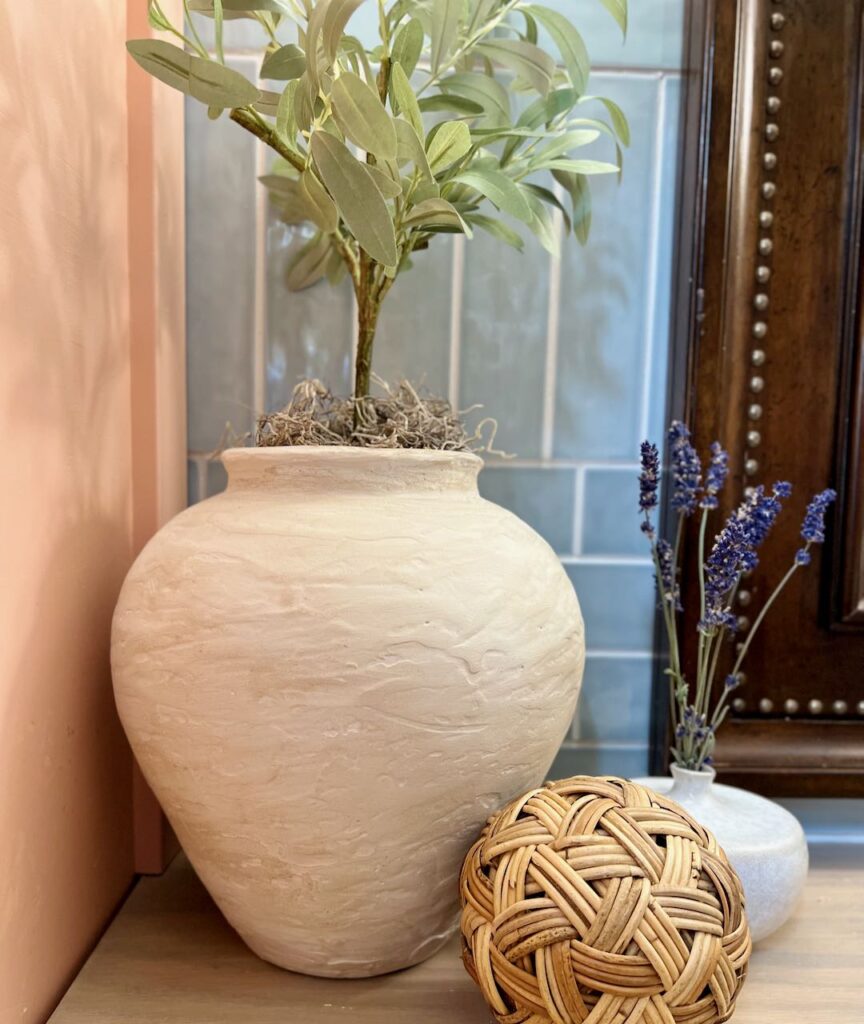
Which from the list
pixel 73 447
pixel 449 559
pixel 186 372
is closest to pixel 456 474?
pixel 449 559

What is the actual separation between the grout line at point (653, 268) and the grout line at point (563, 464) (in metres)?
0.03

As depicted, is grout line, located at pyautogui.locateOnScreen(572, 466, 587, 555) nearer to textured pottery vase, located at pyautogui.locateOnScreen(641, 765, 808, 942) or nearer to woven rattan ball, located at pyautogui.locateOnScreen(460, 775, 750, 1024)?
textured pottery vase, located at pyautogui.locateOnScreen(641, 765, 808, 942)

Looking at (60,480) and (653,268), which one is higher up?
(653,268)

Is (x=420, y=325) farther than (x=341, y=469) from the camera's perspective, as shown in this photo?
Yes

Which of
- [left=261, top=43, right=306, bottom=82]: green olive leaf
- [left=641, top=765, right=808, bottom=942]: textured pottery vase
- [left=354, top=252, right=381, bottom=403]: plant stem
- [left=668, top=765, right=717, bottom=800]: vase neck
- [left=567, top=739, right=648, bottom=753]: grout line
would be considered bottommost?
[left=567, top=739, right=648, bottom=753]: grout line

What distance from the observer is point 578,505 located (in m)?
0.82

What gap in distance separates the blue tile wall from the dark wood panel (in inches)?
2.7

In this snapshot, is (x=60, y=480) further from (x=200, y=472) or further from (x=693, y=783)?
(x=693, y=783)

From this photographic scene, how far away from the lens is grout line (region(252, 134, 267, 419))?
0.78m

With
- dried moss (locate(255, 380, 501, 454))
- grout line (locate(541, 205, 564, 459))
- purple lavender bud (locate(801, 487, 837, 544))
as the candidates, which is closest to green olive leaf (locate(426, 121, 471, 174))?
dried moss (locate(255, 380, 501, 454))

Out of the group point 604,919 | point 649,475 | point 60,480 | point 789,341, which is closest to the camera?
point 604,919

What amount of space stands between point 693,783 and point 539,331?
454 mm

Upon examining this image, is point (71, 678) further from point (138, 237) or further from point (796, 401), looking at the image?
point (796, 401)

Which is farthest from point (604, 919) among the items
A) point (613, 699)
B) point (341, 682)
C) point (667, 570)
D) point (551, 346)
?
point (551, 346)
